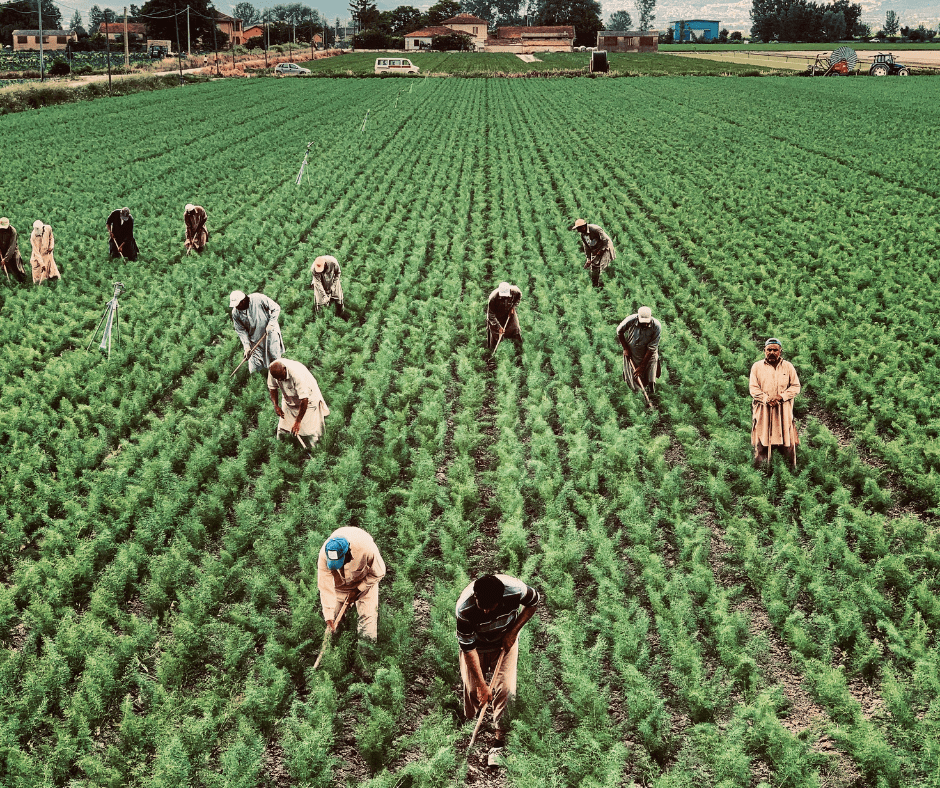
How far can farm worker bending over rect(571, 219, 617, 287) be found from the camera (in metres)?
12.8

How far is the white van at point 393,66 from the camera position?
208ft

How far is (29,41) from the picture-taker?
9669cm

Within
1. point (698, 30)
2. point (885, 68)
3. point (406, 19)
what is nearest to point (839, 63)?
point (885, 68)

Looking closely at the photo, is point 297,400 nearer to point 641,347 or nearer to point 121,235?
point 641,347

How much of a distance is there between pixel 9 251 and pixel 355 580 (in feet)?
34.7

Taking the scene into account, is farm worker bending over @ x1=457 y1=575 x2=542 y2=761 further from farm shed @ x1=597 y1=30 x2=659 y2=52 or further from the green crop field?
farm shed @ x1=597 y1=30 x2=659 y2=52

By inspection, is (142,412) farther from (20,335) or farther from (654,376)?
(654,376)

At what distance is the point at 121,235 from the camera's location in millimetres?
13703

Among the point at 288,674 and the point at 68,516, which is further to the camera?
the point at 68,516

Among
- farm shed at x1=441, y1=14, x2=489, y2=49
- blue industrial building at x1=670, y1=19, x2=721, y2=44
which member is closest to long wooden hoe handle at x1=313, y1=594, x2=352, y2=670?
farm shed at x1=441, y1=14, x2=489, y2=49

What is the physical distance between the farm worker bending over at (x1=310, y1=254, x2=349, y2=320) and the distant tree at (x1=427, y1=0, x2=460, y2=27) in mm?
129573

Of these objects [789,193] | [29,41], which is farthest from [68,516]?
[29,41]

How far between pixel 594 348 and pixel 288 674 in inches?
249

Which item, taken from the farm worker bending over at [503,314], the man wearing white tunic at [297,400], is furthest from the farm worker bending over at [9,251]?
the farm worker bending over at [503,314]
